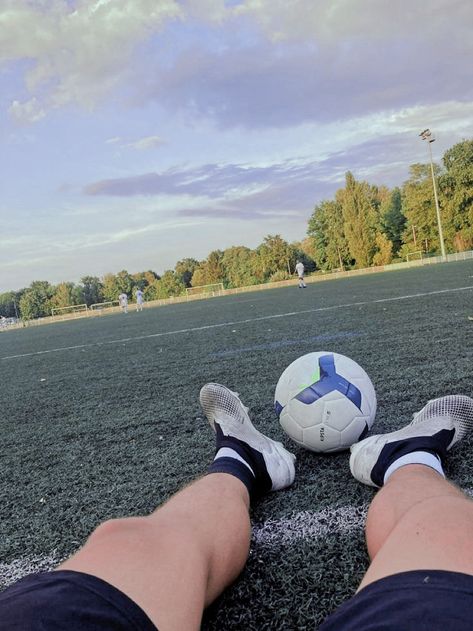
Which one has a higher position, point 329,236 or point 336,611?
point 329,236

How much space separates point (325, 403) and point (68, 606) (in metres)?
1.45

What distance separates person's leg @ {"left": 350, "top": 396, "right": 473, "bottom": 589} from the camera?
0.92 meters

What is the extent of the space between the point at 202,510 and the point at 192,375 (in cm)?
318

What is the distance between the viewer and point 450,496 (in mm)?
1194

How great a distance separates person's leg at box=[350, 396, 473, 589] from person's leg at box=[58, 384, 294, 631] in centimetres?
33

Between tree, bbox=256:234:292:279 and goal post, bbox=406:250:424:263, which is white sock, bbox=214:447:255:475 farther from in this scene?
tree, bbox=256:234:292:279

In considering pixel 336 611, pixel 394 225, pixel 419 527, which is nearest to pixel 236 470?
pixel 419 527

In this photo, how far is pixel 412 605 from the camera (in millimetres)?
764

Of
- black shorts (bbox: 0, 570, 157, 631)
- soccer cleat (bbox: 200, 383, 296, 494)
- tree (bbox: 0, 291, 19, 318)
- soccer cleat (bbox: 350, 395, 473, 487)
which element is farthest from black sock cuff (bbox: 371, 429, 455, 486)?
tree (bbox: 0, 291, 19, 318)

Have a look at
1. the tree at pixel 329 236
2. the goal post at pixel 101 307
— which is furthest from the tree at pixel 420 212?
the goal post at pixel 101 307

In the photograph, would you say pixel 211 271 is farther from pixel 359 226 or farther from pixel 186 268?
pixel 359 226

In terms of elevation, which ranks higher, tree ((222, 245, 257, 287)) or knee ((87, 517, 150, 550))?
tree ((222, 245, 257, 287))

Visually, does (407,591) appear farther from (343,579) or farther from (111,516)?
(111,516)

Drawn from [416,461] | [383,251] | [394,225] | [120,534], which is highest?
[394,225]
